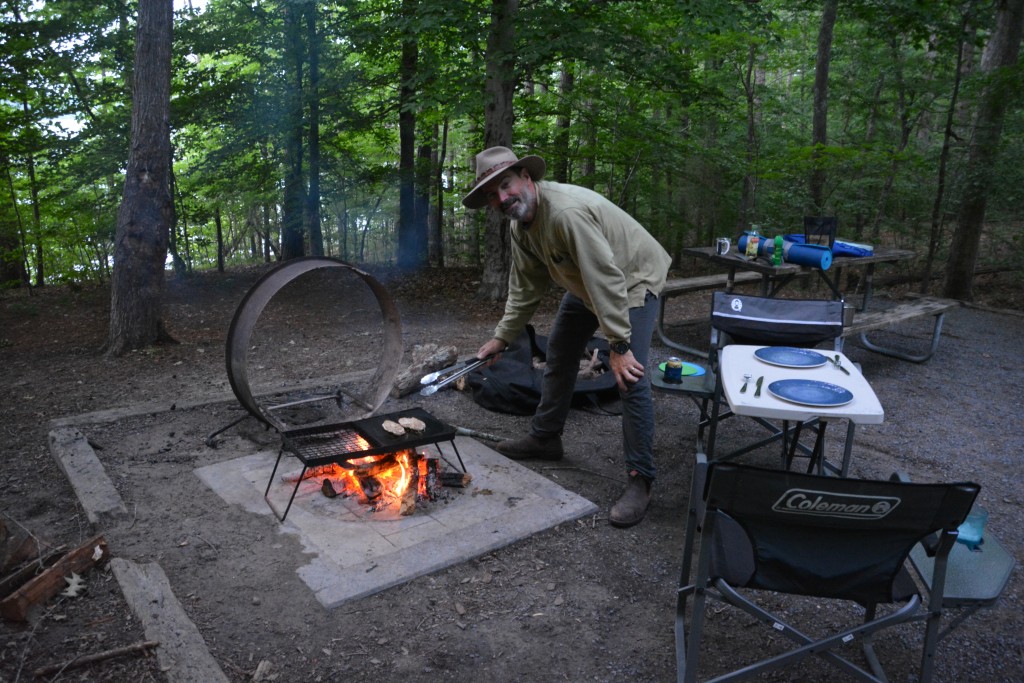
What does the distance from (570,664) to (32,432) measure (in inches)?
→ 150

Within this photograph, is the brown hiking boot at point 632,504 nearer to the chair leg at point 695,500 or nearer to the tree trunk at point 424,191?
the chair leg at point 695,500

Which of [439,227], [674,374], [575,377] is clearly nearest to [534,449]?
[575,377]

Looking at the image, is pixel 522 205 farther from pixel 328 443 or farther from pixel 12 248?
pixel 12 248

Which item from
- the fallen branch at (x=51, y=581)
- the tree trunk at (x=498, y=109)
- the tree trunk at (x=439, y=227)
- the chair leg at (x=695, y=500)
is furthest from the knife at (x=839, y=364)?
the tree trunk at (x=439, y=227)

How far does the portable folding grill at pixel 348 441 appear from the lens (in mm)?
3188

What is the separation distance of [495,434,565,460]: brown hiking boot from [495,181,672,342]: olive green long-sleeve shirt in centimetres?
67

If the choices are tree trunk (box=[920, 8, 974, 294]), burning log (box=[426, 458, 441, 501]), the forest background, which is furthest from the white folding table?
tree trunk (box=[920, 8, 974, 294])

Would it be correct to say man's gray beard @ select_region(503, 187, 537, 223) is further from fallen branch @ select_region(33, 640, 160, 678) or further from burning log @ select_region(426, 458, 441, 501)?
fallen branch @ select_region(33, 640, 160, 678)

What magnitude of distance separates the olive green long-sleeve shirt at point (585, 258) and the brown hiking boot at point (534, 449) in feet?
2.19

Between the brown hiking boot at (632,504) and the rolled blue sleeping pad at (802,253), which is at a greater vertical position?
the rolled blue sleeping pad at (802,253)

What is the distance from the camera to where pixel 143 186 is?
6238 millimetres

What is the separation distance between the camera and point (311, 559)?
9.64 feet

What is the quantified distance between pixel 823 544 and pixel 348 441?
2.21 m

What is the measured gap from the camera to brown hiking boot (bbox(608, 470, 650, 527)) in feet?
10.9
